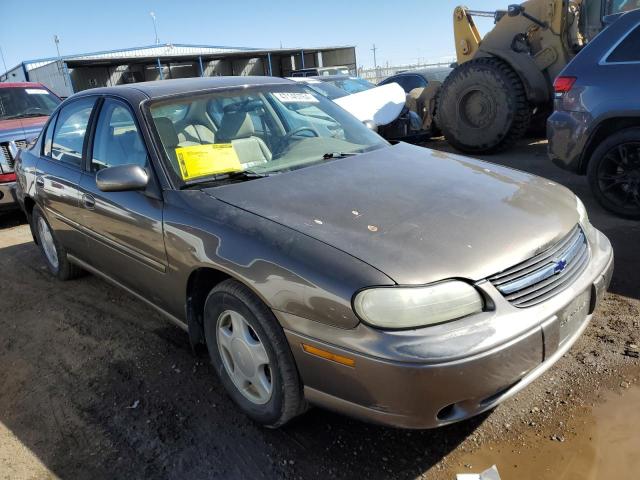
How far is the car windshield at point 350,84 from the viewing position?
10.0 metres

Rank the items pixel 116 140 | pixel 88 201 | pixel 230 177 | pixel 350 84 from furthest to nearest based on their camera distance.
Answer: pixel 350 84
pixel 88 201
pixel 116 140
pixel 230 177

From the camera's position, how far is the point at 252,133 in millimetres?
3137

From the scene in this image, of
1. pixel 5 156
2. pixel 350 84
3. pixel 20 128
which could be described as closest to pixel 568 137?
pixel 350 84

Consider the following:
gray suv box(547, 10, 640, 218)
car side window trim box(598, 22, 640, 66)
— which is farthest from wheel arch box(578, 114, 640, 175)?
car side window trim box(598, 22, 640, 66)

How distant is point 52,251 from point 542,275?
4132 mm

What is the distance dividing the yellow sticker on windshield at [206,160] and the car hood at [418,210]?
7.6 inches

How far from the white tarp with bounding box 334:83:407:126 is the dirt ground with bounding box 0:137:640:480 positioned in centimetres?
564

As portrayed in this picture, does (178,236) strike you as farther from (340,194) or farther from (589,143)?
(589,143)

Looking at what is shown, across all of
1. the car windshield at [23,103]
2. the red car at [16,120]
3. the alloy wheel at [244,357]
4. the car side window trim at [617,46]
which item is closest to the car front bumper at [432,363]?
the alloy wheel at [244,357]

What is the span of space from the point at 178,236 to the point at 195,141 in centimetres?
68

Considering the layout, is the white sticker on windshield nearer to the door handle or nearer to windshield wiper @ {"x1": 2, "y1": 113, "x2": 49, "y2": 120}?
the door handle

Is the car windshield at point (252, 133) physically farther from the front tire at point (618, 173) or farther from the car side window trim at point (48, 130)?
the front tire at point (618, 173)

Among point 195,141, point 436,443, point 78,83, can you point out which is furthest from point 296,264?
point 78,83

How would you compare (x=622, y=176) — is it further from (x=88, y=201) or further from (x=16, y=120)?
(x=16, y=120)
